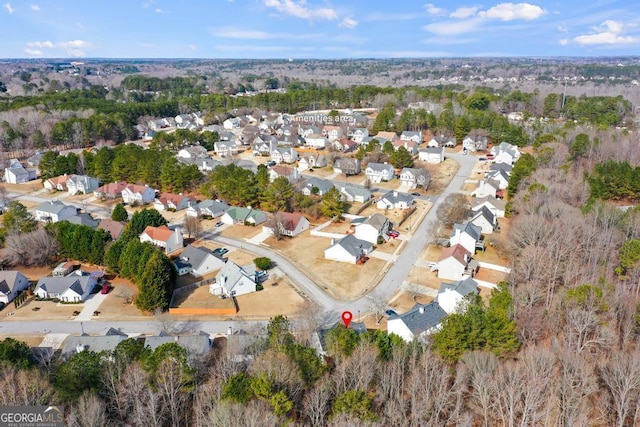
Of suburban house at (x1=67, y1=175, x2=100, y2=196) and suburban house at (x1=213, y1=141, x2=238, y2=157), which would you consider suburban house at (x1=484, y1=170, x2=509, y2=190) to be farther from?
suburban house at (x1=67, y1=175, x2=100, y2=196)

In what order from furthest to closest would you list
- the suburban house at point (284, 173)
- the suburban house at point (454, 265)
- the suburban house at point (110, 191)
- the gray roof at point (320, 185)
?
the suburban house at point (284, 173)
the suburban house at point (110, 191)
the gray roof at point (320, 185)
the suburban house at point (454, 265)

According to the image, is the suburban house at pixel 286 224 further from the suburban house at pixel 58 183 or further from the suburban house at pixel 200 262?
the suburban house at pixel 58 183

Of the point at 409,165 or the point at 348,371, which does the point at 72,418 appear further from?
the point at 409,165

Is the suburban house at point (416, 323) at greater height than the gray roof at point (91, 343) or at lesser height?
greater

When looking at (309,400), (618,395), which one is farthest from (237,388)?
(618,395)

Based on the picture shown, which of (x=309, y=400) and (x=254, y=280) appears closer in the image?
(x=309, y=400)

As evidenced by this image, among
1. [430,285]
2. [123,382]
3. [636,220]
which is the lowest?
[430,285]

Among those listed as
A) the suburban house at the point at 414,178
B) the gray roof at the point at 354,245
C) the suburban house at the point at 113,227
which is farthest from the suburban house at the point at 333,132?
the suburban house at the point at 113,227

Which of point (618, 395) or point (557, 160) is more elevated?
point (557, 160)
